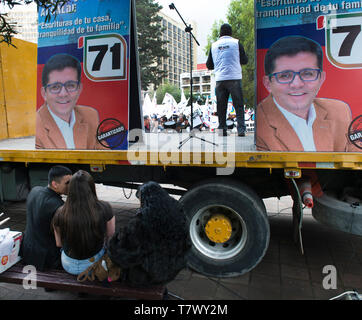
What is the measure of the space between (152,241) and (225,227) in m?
1.25

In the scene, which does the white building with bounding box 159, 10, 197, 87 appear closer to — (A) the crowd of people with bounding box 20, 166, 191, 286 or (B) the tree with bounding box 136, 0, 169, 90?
(B) the tree with bounding box 136, 0, 169, 90

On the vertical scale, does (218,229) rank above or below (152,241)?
below

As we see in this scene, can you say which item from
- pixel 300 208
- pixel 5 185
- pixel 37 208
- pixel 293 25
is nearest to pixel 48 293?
pixel 37 208

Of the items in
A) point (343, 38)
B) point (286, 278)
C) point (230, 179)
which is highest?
point (343, 38)

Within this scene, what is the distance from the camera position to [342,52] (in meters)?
2.74

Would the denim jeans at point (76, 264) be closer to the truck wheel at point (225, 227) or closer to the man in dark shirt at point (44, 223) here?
the man in dark shirt at point (44, 223)

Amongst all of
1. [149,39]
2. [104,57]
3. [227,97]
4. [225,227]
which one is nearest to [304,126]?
[225,227]

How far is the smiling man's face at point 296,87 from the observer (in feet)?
9.28

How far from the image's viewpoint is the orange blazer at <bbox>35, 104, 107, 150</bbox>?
351 cm

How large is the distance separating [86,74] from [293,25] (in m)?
2.44

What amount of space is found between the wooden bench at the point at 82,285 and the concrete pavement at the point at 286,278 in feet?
1.48

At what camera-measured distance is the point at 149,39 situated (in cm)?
2314

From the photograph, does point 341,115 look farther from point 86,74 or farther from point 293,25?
point 86,74

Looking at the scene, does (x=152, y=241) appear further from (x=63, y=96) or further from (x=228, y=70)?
(x=228, y=70)
